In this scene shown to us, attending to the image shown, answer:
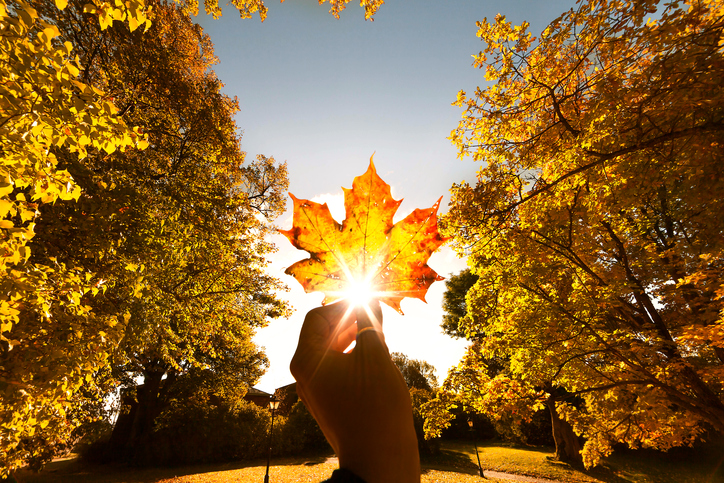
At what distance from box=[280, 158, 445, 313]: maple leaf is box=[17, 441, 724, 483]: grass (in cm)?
1704

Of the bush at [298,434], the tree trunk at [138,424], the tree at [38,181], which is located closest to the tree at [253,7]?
the tree at [38,181]

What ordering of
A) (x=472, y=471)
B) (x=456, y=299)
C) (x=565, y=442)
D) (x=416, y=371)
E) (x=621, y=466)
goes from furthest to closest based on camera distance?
(x=416, y=371)
(x=456, y=299)
(x=565, y=442)
(x=472, y=471)
(x=621, y=466)

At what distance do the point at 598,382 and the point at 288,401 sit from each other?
3179 cm

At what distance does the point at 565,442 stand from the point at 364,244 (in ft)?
83.9

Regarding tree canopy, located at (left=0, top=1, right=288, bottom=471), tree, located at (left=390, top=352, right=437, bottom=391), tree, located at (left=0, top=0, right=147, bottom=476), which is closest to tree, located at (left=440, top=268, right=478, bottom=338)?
tree, located at (left=390, top=352, right=437, bottom=391)

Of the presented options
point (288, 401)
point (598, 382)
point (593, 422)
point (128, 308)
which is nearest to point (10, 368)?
point (128, 308)

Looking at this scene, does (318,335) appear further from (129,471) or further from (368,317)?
(129,471)

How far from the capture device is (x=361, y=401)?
848mm

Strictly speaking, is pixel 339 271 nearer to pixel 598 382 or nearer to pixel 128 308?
pixel 128 308

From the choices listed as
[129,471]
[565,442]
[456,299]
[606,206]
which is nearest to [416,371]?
[456,299]

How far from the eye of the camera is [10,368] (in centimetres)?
363

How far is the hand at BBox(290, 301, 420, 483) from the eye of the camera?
0.79 meters

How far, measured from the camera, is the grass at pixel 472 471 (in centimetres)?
1582

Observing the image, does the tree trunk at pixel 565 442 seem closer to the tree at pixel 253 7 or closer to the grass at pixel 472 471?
the grass at pixel 472 471
